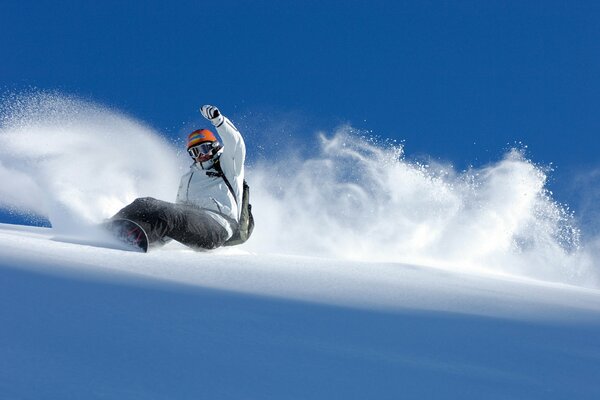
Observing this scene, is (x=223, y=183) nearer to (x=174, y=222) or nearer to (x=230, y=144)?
(x=230, y=144)

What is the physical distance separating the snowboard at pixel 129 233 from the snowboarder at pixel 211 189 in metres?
0.24

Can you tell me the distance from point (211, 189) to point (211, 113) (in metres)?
0.82

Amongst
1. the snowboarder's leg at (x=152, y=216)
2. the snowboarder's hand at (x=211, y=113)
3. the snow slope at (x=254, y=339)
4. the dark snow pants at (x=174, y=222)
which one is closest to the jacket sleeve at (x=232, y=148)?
the snowboarder's hand at (x=211, y=113)

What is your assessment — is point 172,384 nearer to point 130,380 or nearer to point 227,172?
point 130,380

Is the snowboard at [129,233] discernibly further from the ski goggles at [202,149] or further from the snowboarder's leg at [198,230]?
the ski goggles at [202,149]

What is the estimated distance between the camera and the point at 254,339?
232 cm

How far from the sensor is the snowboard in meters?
5.61

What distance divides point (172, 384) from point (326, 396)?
43 centimetres

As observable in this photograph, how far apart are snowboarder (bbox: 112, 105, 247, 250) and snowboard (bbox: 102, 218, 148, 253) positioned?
0.77 ft

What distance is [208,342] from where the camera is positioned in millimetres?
2176

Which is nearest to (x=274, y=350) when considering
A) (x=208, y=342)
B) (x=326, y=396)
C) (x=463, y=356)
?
(x=208, y=342)

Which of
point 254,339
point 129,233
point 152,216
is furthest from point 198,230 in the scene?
point 254,339

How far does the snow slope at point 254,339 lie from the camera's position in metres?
1.76

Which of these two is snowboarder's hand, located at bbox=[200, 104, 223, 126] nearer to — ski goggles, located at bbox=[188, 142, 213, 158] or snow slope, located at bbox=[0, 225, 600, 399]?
ski goggles, located at bbox=[188, 142, 213, 158]
